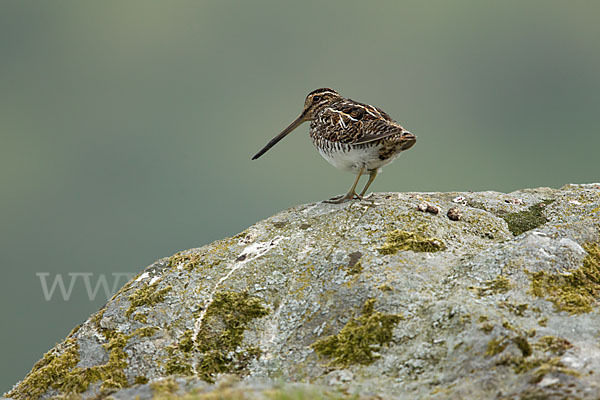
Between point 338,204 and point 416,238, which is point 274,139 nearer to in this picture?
point 338,204

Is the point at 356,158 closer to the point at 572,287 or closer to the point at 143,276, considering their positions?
the point at 143,276

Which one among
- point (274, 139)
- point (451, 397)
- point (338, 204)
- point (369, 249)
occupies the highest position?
point (274, 139)

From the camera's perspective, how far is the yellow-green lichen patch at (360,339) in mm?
5828

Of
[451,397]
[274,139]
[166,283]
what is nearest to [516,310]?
[451,397]

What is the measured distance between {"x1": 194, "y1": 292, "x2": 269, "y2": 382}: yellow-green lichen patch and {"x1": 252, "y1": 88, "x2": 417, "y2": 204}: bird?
262 cm

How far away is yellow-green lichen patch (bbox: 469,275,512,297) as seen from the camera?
605cm

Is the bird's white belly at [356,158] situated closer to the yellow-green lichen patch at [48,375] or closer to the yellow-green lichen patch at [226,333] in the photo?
the yellow-green lichen patch at [226,333]

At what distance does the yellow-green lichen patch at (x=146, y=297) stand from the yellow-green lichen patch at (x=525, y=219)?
500cm

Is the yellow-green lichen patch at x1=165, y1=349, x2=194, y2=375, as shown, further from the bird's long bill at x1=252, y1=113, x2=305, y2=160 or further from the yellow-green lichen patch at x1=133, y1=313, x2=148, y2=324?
the bird's long bill at x1=252, y1=113, x2=305, y2=160

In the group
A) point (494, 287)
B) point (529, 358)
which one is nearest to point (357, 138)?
point (494, 287)

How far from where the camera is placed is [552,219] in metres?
8.59

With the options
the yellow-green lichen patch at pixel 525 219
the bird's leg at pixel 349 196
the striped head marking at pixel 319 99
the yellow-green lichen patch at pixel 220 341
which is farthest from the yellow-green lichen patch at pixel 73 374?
the striped head marking at pixel 319 99

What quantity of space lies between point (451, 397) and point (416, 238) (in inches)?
115

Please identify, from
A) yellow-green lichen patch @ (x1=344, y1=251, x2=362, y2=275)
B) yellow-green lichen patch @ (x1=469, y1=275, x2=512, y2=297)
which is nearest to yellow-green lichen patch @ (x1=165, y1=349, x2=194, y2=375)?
yellow-green lichen patch @ (x1=344, y1=251, x2=362, y2=275)
